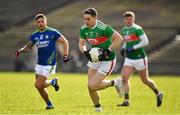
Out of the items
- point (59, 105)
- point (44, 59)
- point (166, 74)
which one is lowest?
point (166, 74)

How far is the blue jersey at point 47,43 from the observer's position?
53.1 feet

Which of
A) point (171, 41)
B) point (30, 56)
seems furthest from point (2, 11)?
point (171, 41)

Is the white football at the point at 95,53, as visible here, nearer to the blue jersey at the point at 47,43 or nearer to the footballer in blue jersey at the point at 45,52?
the footballer in blue jersey at the point at 45,52

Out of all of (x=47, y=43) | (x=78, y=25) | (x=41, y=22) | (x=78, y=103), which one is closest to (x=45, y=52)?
(x=47, y=43)

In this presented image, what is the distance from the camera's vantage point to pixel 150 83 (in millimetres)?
17859

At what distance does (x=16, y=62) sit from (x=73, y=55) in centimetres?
362

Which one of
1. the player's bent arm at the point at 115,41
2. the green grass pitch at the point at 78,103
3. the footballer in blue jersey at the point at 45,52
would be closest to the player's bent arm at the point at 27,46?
the footballer in blue jersey at the point at 45,52

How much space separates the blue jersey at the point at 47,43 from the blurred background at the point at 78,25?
77.7 ft

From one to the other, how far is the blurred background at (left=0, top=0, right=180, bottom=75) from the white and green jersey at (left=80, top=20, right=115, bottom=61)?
24.8m

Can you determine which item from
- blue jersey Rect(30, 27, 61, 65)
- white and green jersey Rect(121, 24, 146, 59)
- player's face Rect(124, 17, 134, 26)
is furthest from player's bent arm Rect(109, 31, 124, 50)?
white and green jersey Rect(121, 24, 146, 59)

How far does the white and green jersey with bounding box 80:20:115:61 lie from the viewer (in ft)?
48.7

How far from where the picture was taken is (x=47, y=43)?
1617 cm

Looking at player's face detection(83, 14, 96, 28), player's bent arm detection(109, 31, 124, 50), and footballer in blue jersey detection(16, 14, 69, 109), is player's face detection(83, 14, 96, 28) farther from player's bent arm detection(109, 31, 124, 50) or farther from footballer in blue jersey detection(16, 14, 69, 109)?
footballer in blue jersey detection(16, 14, 69, 109)

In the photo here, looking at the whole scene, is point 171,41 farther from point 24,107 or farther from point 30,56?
point 24,107
